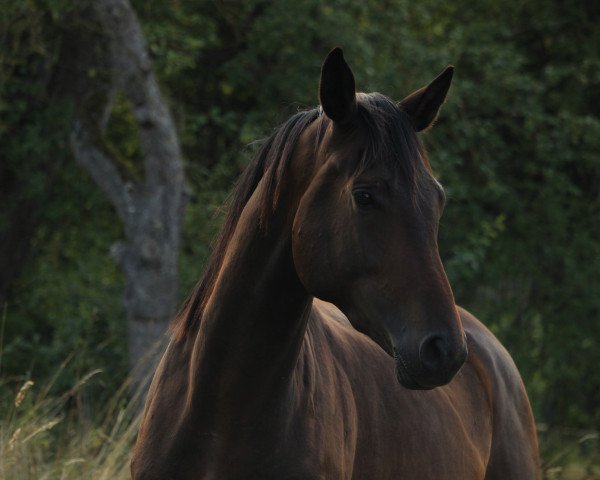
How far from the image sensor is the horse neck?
3.16 metres

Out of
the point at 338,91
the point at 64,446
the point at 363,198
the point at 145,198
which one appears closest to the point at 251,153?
the point at 145,198

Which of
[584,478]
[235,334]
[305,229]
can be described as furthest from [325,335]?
[584,478]

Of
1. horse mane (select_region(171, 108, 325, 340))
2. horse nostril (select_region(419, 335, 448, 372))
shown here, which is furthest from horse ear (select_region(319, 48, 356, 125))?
horse nostril (select_region(419, 335, 448, 372))

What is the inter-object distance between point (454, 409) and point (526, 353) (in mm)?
6544

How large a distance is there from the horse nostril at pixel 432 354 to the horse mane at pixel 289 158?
417 mm

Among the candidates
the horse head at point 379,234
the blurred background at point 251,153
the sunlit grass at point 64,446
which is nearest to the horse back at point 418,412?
the horse head at point 379,234

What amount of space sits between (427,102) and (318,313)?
973 millimetres

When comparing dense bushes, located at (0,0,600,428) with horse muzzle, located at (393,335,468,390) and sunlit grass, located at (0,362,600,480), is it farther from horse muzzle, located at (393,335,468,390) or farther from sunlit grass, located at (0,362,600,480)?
horse muzzle, located at (393,335,468,390)

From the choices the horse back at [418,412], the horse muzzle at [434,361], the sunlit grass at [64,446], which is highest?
the horse muzzle at [434,361]

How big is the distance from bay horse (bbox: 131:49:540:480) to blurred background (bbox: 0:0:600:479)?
181 inches

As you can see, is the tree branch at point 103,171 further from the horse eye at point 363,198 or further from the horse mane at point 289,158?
the horse eye at point 363,198

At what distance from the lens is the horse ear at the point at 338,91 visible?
2941mm

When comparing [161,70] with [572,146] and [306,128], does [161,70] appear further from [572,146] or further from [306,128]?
[306,128]

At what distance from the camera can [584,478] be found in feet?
27.5
